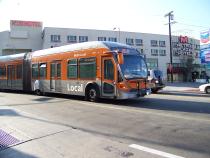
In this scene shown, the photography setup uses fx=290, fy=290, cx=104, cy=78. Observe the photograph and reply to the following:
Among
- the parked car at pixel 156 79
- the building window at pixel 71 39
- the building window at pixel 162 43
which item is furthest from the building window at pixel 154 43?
the parked car at pixel 156 79

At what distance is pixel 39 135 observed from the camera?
7.73m

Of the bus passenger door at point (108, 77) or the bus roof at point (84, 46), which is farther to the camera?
the bus roof at point (84, 46)

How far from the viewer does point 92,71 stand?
1523 centimetres

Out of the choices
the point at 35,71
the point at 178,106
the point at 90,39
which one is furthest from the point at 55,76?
the point at 90,39

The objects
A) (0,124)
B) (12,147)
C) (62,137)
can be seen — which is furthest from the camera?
(0,124)

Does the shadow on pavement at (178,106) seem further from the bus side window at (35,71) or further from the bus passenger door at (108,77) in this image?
the bus side window at (35,71)

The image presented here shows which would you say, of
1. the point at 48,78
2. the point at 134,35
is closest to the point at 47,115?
the point at 48,78

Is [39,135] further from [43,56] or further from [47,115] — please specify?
[43,56]

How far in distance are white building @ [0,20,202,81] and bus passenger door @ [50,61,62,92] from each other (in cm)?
5194

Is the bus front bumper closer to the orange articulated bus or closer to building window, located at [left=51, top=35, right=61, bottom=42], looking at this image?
the orange articulated bus


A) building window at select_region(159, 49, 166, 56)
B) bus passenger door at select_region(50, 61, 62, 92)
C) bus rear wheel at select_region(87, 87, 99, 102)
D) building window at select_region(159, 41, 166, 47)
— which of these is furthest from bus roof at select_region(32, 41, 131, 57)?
building window at select_region(159, 41, 166, 47)

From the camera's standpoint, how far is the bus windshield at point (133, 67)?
45.3 feet

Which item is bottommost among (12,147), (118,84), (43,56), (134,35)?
(12,147)

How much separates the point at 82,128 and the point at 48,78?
1104 cm
